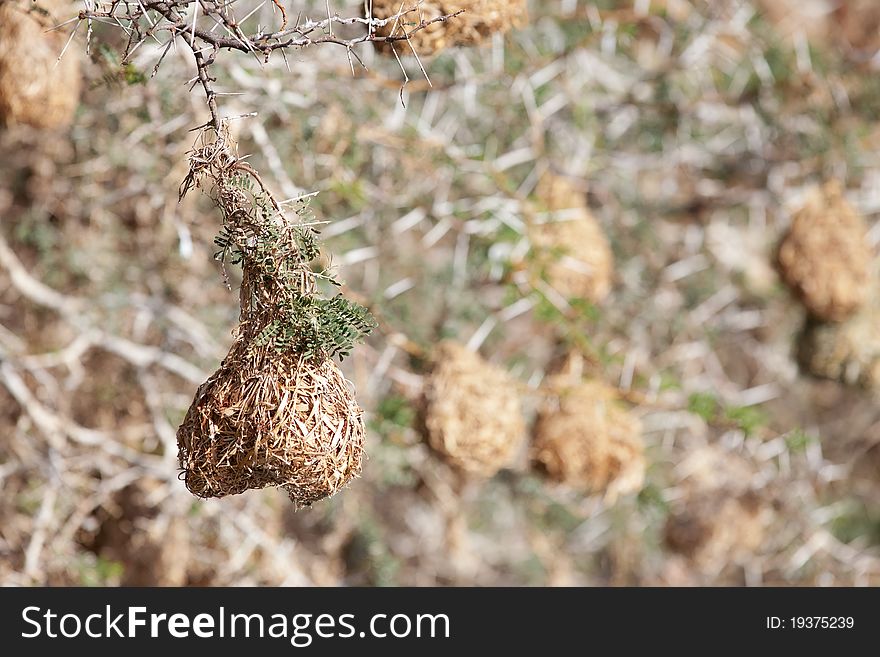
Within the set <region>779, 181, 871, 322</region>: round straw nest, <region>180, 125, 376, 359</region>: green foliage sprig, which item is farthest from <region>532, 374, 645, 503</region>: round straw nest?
<region>180, 125, 376, 359</region>: green foliage sprig

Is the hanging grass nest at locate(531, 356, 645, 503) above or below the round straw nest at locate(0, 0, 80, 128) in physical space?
below

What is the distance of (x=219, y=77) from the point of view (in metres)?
2.68

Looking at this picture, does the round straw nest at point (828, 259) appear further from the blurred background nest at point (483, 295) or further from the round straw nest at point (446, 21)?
the round straw nest at point (446, 21)

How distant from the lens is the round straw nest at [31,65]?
236cm

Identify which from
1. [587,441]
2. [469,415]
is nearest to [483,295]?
[587,441]

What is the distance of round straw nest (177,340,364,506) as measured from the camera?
1752 mm

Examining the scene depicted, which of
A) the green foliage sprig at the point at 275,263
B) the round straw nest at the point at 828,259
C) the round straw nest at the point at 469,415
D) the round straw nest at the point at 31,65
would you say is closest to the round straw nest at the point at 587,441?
the round straw nest at the point at 469,415

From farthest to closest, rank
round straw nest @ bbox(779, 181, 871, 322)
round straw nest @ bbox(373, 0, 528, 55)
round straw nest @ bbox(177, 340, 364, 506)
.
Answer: round straw nest @ bbox(779, 181, 871, 322), round straw nest @ bbox(373, 0, 528, 55), round straw nest @ bbox(177, 340, 364, 506)

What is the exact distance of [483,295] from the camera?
11.4ft

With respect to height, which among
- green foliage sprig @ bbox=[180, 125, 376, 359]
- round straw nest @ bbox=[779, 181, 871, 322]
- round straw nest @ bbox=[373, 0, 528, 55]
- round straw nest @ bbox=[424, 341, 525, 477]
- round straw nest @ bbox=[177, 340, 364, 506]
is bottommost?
round straw nest @ bbox=[177, 340, 364, 506]

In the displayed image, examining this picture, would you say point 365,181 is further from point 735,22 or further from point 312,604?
point 735,22

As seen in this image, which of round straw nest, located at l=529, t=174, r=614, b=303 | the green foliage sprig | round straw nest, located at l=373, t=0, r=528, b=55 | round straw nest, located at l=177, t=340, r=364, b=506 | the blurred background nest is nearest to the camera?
the green foliage sprig

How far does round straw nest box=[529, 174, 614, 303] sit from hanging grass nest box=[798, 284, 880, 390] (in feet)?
3.18

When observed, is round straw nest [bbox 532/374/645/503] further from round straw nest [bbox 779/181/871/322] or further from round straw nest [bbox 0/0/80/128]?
round straw nest [bbox 0/0/80/128]
